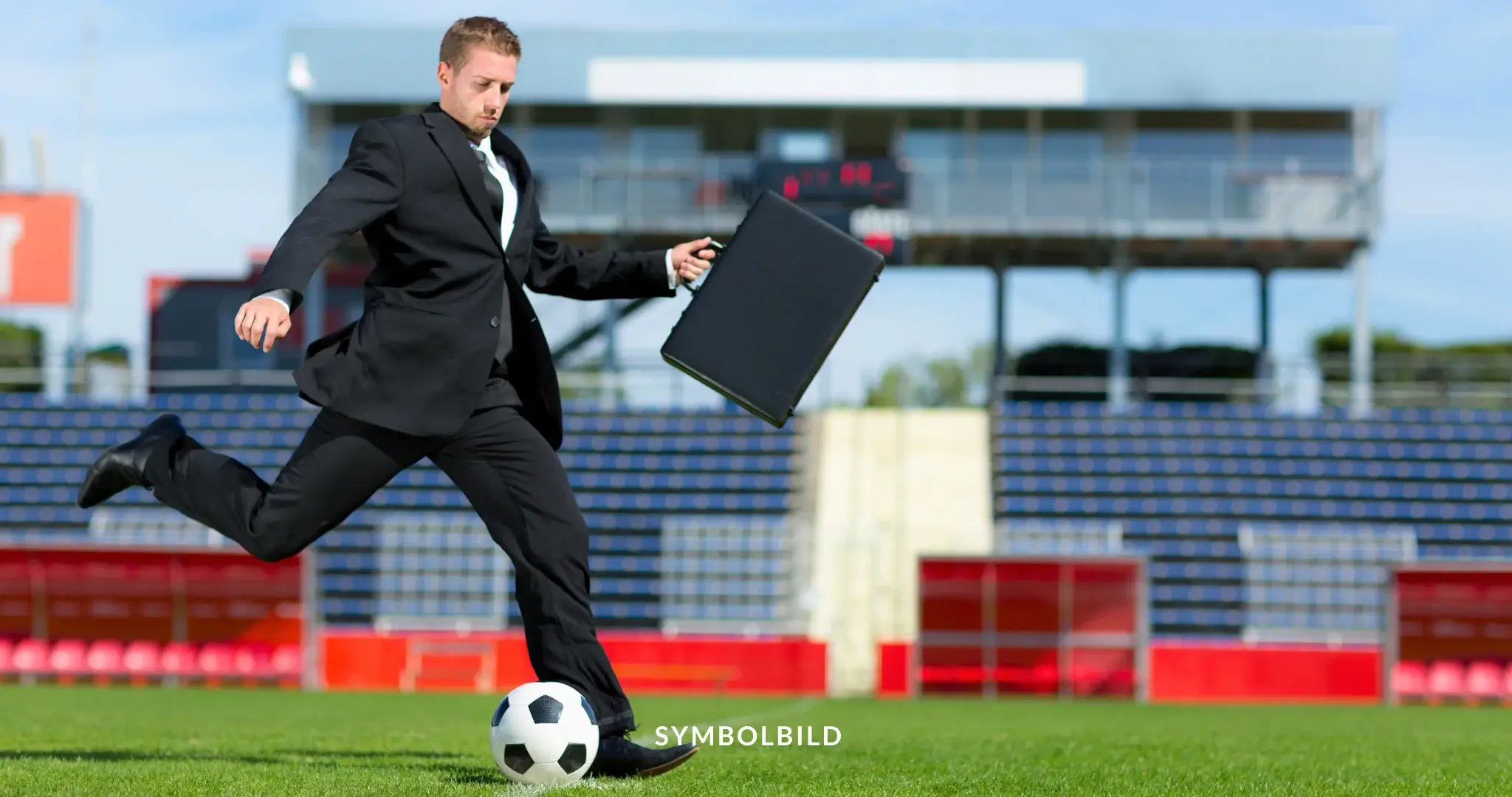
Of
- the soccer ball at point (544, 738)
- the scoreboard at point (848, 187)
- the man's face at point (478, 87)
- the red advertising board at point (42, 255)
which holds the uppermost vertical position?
the scoreboard at point (848, 187)

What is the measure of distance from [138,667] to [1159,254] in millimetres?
17554

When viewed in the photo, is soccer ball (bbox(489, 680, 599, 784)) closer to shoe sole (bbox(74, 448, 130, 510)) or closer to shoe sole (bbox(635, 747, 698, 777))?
shoe sole (bbox(635, 747, 698, 777))

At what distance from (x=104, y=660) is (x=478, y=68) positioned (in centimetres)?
1635

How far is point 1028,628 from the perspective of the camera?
63.2 feet

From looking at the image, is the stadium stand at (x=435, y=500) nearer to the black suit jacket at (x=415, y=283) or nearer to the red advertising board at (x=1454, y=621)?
the red advertising board at (x=1454, y=621)

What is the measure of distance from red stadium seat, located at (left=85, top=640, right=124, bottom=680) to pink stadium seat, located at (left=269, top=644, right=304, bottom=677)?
5.68ft

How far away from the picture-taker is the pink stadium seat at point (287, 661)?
62.7 ft

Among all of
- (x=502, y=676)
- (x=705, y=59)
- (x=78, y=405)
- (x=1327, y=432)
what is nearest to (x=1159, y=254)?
(x=1327, y=432)

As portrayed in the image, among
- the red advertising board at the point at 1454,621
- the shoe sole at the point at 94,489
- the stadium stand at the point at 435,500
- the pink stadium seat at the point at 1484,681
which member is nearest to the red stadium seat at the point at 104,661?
the stadium stand at the point at 435,500

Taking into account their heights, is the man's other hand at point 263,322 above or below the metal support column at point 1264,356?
below

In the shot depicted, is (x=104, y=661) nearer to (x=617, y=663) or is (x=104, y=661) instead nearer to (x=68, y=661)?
(x=68, y=661)

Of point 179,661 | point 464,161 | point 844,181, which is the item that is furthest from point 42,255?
point 464,161

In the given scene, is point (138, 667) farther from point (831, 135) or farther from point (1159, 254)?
point (1159, 254)

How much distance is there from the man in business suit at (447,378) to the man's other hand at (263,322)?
61 millimetres
